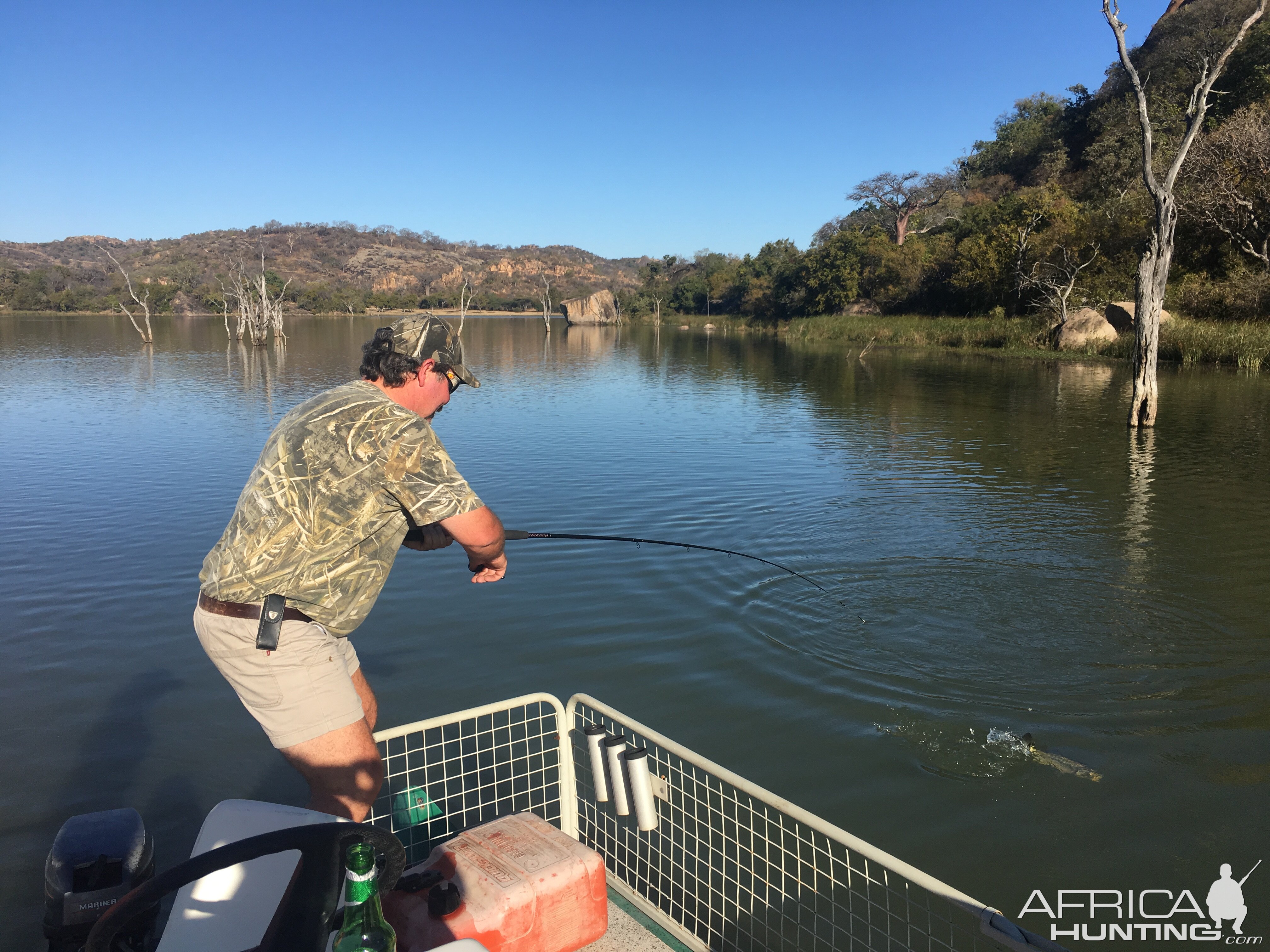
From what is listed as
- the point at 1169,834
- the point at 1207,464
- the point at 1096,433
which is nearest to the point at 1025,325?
the point at 1096,433

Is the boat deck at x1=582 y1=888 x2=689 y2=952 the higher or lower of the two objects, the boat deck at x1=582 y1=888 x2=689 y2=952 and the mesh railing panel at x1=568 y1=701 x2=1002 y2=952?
the higher

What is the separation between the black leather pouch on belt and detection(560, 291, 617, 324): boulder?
332 feet

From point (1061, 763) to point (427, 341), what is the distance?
4.05m

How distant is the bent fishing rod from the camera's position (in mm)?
3371

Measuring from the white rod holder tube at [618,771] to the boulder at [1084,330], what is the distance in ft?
111

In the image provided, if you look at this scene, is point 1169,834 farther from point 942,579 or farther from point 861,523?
point 861,523

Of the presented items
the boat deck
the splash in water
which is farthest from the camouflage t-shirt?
the splash in water

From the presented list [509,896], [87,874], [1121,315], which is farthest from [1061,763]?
[1121,315]

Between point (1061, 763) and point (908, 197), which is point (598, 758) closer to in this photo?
point (1061, 763)

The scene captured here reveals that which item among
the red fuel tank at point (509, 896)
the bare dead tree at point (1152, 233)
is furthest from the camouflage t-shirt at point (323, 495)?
the bare dead tree at point (1152, 233)

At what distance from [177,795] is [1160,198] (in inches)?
649

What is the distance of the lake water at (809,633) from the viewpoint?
4250 millimetres

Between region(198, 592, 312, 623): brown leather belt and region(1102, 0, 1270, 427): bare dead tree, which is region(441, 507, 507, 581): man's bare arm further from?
region(1102, 0, 1270, 427): bare dead tree

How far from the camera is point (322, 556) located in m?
2.71
